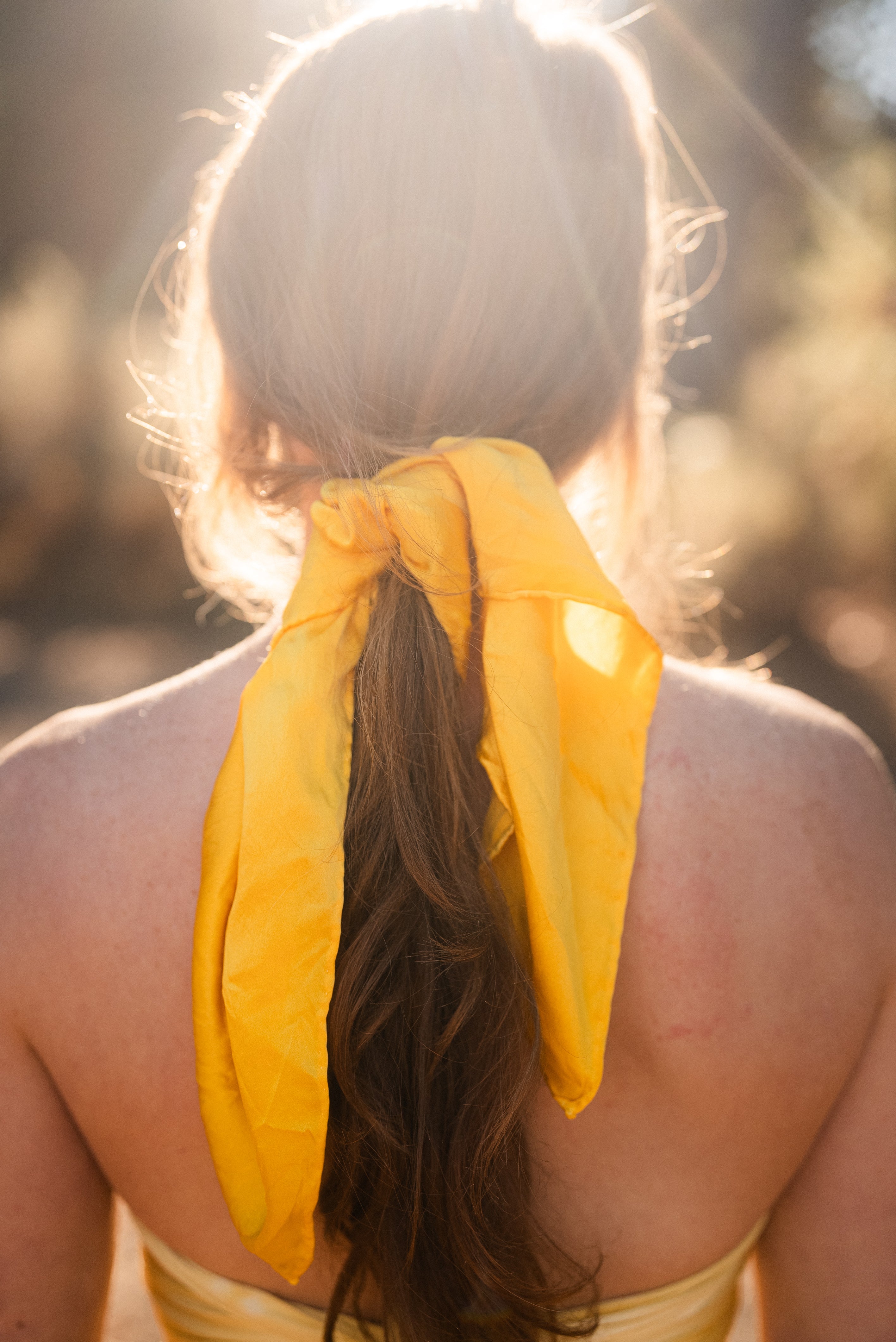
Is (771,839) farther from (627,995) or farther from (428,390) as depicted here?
(428,390)

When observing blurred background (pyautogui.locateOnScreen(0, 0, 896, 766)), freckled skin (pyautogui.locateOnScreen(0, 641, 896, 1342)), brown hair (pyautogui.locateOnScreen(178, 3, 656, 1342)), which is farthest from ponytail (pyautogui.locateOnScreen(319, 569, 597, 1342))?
blurred background (pyautogui.locateOnScreen(0, 0, 896, 766))

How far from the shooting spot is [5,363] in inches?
276

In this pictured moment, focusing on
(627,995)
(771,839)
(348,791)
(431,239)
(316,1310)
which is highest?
(431,239)

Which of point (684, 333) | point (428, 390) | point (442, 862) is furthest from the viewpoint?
point (684, 333)

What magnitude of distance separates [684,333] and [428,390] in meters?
5.60

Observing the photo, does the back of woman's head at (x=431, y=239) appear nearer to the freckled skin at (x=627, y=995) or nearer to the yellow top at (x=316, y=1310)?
the freckled skin at (x=627, y=995)

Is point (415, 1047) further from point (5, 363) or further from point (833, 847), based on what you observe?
point (5, 363)

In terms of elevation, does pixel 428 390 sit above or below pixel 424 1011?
above

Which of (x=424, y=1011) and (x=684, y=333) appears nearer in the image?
(x=424, y=1011)

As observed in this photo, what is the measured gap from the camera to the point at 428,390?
31.0 inches

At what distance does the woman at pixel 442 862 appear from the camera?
688 millimetres

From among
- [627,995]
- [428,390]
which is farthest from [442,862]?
[428,390]

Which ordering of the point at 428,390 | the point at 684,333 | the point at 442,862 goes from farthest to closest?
the point at 684,333 < the point at 428,390 < the point at 442,862

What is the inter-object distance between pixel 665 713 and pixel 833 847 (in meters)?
0.18
